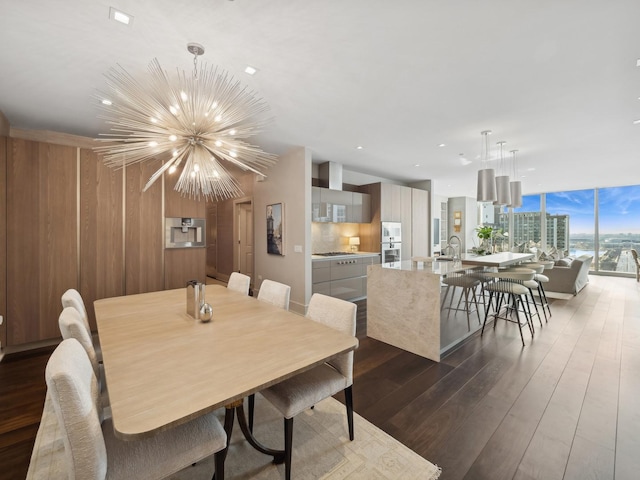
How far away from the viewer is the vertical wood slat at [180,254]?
4203 mm

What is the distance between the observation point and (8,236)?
3.14 meters

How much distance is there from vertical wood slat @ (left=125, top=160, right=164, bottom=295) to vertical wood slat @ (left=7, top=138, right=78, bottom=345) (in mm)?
568

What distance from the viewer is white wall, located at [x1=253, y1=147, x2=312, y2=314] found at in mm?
4578

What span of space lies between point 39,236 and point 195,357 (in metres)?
3.33

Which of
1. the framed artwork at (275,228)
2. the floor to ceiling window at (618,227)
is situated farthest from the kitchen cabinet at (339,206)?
the floor to ceiling window at (618,227)

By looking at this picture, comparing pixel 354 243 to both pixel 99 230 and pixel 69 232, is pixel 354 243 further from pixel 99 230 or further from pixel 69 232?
pixel 69 232

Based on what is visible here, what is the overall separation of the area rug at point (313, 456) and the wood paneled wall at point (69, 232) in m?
1.88

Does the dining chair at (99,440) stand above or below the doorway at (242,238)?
below

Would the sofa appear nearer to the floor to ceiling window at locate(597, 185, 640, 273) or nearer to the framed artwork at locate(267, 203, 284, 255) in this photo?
the floor to ceiling window at locate(597, 185, 640, 273)

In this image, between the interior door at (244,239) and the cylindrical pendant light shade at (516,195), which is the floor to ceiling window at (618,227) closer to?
the cylindrical pendant light shade at (516,195)

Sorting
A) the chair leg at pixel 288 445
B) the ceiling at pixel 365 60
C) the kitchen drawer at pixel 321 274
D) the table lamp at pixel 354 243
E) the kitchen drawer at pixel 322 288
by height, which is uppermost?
the ceiling at pixel 365 60

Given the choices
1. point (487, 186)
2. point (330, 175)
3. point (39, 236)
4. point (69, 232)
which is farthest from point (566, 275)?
point (39, 236)

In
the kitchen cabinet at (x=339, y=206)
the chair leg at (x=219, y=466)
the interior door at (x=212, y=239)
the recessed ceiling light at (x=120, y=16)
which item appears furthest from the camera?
the interior door at (x=212, y=239)

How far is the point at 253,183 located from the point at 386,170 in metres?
2.97
